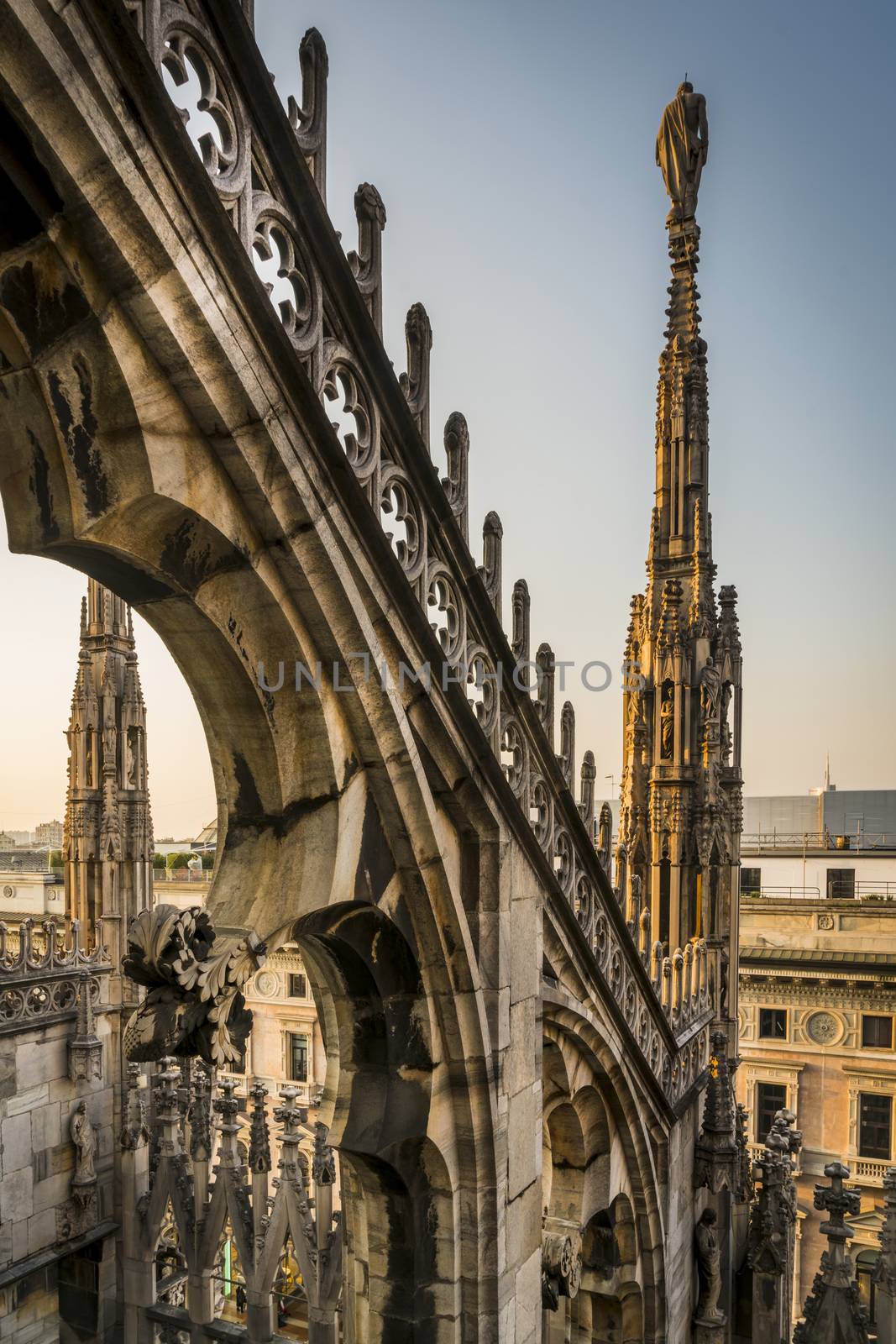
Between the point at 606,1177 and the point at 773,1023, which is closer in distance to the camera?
the point at 606,1177

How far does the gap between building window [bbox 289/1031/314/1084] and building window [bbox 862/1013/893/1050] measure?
16.9m

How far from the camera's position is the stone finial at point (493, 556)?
433 cm

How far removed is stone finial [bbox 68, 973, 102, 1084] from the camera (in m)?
13.6

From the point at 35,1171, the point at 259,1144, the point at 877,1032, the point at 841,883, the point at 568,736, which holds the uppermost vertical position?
the point at 568,736

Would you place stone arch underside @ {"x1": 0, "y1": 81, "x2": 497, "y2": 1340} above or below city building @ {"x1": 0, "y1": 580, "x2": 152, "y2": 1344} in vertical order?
above

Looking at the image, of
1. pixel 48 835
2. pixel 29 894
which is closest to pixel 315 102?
pixel 29 894

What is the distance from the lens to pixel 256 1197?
25.7ft

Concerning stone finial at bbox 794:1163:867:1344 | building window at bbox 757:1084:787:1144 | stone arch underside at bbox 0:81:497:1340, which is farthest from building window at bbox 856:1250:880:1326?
building window at bbox 757:1084:787:1144

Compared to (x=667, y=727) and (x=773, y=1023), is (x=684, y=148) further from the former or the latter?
(x=773, y=1023)

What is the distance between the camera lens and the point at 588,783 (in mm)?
5469

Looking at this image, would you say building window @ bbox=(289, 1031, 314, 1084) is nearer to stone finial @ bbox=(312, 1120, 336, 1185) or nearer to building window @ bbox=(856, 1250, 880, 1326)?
building window @ bbox=(856, 1250, 880, 1326)

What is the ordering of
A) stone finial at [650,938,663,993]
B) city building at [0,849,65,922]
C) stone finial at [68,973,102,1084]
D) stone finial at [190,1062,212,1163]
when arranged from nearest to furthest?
1. stone finial at [650,938,663,993]
2. stone finial at [190,1062,212,1163]
3. stone finial at [68,973,102,1084]
4. city building at [0,849,65,922]

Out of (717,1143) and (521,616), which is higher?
(521,616)

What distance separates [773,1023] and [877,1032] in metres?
2.93
